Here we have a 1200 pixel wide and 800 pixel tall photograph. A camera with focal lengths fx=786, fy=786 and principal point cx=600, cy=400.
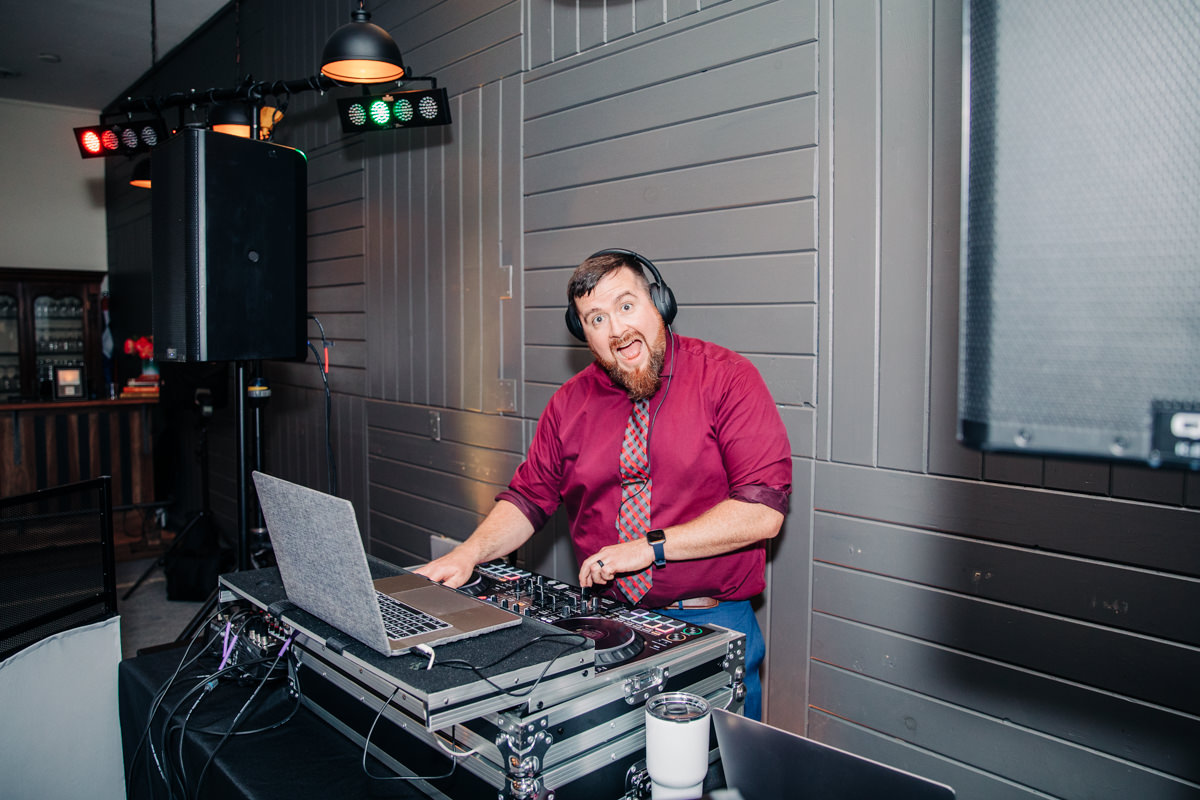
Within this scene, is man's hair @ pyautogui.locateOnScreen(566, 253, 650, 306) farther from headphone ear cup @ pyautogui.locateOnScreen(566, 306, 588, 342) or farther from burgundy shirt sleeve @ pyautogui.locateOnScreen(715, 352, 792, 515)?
burgundy shirt sleeve @ pyautogui.locateOnScreen(715, 352, 792, 515)

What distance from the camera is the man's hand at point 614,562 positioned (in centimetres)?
146

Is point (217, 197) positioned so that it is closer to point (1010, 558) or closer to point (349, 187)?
point (349, 187)

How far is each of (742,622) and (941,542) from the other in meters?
0.45

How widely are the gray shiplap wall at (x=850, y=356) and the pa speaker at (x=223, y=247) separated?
70 cm

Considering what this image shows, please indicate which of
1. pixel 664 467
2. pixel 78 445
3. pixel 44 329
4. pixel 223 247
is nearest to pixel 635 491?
pixel 664 467

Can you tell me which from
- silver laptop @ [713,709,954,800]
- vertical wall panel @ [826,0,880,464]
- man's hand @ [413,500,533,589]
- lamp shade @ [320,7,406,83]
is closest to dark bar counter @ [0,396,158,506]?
lamp shade @ [320,7,406,83]

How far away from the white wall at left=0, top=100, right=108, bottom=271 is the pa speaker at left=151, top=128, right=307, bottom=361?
220 inches

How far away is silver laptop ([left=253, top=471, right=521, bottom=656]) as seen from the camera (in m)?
1.00

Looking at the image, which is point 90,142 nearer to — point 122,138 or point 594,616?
point 122,138

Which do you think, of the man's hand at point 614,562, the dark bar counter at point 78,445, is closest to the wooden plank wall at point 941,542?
the man's hand at point 614,562

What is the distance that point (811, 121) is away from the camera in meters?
1.81

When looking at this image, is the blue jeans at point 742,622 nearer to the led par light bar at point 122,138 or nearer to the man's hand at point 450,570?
the man's hand at point 450,570

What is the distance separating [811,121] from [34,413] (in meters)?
5.65

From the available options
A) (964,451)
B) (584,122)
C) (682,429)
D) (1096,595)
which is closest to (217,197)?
(584,122)
